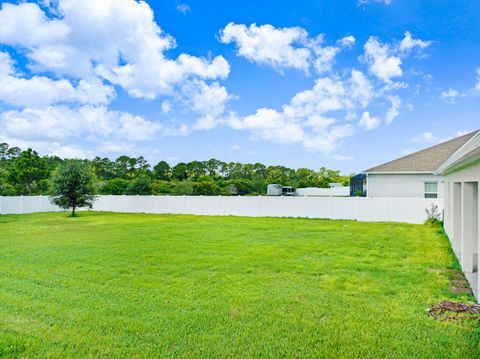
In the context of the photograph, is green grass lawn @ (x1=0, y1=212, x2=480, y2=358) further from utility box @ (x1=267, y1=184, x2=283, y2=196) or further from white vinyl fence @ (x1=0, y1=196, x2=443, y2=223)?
utility box @ (x1=267, y1=184, x2=283, y2=196)

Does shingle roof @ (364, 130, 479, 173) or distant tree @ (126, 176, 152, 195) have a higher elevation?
shingle roof @ (364, 130, 479, 173)

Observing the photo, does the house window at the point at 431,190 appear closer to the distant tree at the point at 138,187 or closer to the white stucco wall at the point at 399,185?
the white stucco wall at the point at 399,185

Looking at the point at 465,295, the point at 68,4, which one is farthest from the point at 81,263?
the point at 68,4

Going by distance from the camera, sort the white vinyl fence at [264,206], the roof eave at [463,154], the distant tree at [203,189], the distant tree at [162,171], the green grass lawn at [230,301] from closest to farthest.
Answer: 1. the green grass lawn at [230,301]
2. the roof eave at [463,154]
3. the white vinyl fence at [264,206]
4. the distant tree at [203,189]
5. the distant tree at [162,171]

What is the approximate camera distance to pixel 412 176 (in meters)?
16.6

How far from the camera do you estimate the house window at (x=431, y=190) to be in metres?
16.3

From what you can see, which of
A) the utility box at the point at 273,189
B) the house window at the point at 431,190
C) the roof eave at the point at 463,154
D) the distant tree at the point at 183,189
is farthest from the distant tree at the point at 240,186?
the roof eave at the point at 463,154

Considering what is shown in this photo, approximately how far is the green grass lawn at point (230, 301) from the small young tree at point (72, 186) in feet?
42.4

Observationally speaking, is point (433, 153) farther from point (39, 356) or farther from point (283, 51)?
point (39, 356)

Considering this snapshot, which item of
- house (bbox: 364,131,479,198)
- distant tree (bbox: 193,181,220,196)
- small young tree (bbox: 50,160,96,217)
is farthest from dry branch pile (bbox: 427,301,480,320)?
distant tree (bbox: 193,181,220,196)

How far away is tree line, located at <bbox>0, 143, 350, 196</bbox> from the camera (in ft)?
99.6

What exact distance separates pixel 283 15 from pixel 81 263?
13521mm

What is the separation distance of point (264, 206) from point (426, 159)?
343 inches

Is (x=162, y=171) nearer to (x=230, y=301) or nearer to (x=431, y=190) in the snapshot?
(x=431, y=190)
